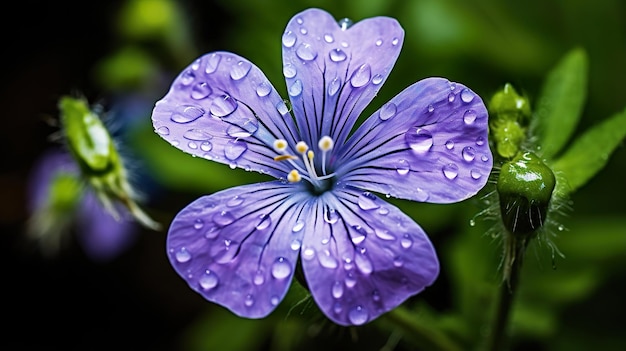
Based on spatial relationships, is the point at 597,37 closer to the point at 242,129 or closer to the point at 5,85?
the point at 242,129

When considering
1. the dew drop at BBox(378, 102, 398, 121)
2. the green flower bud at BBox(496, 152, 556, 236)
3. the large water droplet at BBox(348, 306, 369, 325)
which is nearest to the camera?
the large water droplet at BBox(348, 306, 369, 325)

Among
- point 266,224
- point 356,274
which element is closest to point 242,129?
point 266,224

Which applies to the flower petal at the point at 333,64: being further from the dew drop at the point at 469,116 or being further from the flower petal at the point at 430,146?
the dew drop at the point at 469,116

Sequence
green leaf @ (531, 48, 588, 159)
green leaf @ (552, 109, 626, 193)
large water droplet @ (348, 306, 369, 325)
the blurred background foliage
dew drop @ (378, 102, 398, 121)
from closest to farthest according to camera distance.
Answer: large water droplet @ (348, 306, 369, 325), dew drop @ (378, 102, 398, 121), green leaf @ (552, 109, 626, 193), green leaf @ (531, 48, 588, 159), the blurred background foliage

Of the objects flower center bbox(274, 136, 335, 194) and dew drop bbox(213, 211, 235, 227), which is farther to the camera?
flower center bbox(274, 136, 335, 194)

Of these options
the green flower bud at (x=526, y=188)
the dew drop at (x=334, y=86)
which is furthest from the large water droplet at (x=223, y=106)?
the green flower bud at (x=526, y=188)

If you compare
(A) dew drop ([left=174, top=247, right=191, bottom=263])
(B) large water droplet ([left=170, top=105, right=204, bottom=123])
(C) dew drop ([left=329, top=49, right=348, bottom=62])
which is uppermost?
(C) dew drop ([left=329, top=49, right=348, bottom=62])

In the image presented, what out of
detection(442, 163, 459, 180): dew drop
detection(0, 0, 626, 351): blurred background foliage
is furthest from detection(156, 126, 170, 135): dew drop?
detection(0, 0, 626, 351): blurred background foliage

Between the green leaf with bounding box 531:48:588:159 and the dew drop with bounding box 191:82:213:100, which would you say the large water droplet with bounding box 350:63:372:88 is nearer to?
the dew drop with bounding box 191:82:213:100
